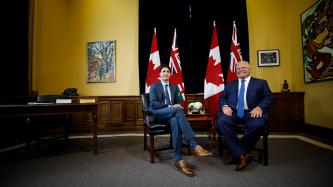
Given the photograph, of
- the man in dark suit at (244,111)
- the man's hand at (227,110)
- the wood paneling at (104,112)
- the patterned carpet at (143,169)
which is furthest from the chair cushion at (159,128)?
the wood paneling at (104,112)

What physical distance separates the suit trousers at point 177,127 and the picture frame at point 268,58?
3641 mm

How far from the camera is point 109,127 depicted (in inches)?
206

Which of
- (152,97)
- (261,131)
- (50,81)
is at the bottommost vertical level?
(261,131)

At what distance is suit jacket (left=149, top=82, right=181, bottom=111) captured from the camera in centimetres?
277

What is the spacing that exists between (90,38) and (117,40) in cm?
80

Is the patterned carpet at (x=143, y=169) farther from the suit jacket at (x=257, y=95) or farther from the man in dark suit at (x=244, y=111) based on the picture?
the suit jacket at (x=257, y=95)

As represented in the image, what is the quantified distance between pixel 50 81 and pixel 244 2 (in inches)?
216

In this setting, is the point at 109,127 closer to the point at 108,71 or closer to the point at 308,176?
the point at 108,71

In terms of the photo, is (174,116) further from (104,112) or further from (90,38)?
(90,38)

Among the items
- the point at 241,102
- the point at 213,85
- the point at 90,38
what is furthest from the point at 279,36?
the point at 90,38

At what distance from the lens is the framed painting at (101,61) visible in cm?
559

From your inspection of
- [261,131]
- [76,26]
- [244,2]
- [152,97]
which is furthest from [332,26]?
[76,26]

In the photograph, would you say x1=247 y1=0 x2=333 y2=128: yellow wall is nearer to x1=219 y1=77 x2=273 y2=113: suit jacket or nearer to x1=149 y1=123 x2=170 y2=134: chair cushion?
x1=219 y1=77 x2=273 y2=113: suit jacket

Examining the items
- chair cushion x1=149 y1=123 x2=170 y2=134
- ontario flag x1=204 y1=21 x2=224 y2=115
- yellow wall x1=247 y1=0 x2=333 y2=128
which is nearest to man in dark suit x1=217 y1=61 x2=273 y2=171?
chair cushion x1=149 y1=123 x2=170 y2=134
